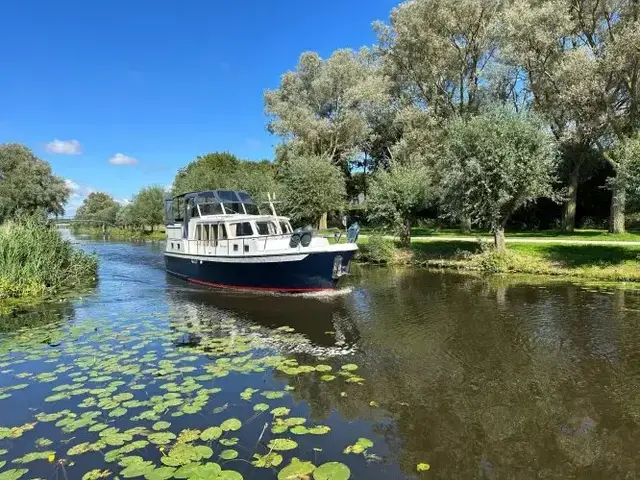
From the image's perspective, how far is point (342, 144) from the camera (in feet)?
148

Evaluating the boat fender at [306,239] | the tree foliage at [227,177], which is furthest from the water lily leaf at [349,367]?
the tree foliage at [227,177]

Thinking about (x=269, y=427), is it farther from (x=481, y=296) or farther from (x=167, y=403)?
(x=481, y=296)

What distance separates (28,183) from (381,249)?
4175 centimetres

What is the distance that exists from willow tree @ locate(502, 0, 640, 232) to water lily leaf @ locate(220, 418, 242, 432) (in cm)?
2573

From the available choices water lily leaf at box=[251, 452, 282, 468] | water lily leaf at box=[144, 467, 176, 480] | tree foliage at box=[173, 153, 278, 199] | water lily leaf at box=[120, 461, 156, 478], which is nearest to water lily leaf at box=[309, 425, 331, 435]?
water lily leaf at box=[251, 452, 282, 468]

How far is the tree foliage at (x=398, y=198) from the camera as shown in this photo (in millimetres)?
28281

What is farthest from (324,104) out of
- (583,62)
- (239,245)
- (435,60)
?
(239,245)

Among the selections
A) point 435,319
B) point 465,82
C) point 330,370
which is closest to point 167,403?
point 330,370

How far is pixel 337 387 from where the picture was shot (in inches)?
349

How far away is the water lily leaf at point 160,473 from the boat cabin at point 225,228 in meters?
12.7

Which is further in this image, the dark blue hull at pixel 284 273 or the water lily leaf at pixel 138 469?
the dark blue hull at pixel 284 273

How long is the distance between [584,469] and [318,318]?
933 centimetres

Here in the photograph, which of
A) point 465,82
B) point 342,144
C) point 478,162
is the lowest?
point 478,162

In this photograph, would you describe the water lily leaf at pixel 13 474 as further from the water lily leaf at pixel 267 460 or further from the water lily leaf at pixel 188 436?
the water lily leaf at pixel 267 460
